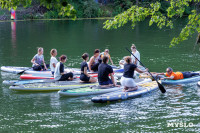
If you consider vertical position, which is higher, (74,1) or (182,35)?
(74,1)

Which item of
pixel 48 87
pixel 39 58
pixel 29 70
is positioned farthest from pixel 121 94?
pixel 29 70

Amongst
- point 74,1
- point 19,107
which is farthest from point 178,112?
point 74,1

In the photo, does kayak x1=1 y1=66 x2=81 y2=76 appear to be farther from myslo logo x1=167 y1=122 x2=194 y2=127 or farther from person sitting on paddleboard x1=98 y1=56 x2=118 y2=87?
myslo logo x1=167 y1=122 x2=194 y2=127

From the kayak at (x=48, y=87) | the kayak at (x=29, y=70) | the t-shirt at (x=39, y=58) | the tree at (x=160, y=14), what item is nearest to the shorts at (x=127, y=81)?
the kayak at (x=48, y=87)

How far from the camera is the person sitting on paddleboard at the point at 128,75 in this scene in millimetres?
11672

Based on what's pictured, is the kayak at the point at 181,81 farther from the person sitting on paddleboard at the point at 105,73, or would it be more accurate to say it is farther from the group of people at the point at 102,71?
the person sitting on paddleboard at the point at 105,73

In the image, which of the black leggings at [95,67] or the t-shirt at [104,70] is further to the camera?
the black leggings at [95,67]

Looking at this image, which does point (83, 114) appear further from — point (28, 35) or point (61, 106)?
point (28, 35)

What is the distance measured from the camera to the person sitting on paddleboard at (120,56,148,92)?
11.7 meters

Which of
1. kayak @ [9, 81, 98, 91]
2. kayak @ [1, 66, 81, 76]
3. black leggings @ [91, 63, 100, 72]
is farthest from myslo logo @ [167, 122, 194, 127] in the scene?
kayak @ [1, 66, 81, 76]

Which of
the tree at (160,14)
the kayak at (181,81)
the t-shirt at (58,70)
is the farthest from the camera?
the kayak at (181,81)

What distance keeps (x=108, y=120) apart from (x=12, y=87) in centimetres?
487

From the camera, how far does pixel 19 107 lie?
1127 cm

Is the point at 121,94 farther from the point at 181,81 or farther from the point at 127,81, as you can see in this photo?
the point at 181,81
